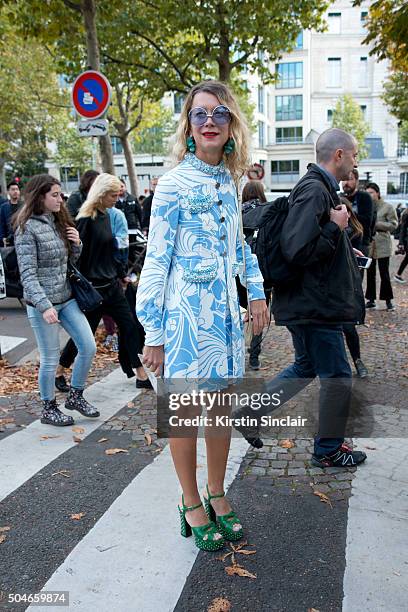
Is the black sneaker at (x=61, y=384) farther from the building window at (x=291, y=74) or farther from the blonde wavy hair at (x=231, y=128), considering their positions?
the building window at (x=291, y=74)

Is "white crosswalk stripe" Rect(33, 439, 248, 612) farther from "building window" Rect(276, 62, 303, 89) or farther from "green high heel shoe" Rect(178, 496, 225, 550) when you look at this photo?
"building window" Rect(276, 62, 303, 89)

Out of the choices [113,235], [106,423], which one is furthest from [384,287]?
[106,423]

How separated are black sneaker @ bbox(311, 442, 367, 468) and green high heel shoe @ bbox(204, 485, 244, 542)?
998mm

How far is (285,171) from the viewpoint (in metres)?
67.8

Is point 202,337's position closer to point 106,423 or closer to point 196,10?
point 106,423

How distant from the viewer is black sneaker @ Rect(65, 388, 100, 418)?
4.92 metres

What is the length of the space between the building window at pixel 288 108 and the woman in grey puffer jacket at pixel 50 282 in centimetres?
6654

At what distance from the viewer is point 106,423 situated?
4.85 metres

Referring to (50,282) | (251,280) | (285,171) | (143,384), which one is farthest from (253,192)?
(285,171)

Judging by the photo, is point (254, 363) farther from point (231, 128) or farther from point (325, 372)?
point (231, 128)

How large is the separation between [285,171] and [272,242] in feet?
219

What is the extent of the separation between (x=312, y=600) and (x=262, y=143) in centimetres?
6614

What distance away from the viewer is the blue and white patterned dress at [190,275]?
270 centimetres

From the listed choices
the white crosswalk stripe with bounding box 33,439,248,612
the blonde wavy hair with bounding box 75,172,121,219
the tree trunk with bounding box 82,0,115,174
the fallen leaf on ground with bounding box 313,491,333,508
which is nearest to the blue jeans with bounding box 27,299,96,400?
the blonde wavy hair with bounding box 75,172,121,219
